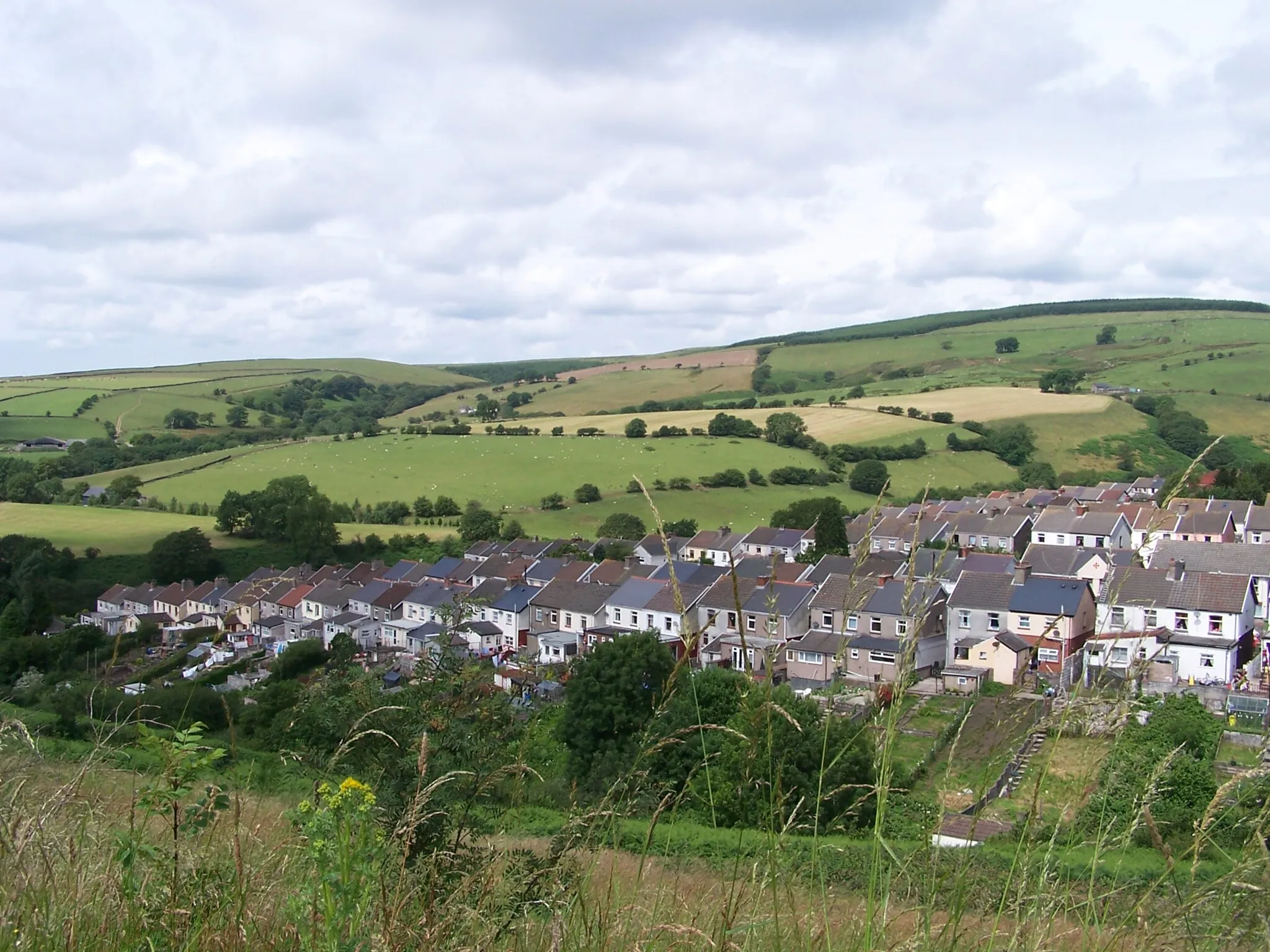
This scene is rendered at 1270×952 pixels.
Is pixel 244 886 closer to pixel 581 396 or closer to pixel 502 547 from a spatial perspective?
pixel 502 547

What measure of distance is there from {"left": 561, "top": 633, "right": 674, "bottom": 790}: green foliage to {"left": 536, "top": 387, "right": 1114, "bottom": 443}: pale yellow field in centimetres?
5814

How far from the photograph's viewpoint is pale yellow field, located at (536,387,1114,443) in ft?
267

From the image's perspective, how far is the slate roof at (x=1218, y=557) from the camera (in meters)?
34.6

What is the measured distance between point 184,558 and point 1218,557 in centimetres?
4857

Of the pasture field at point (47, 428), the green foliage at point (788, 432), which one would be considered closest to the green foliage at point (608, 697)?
the green foliage at point (788, 432)

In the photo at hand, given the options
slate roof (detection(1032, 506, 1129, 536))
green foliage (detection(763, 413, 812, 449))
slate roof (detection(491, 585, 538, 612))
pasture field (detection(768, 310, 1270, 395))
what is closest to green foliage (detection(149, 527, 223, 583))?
slate roof (detection(491, 585, 538, 612))

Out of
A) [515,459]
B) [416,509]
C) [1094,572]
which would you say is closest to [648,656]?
[1094,572]

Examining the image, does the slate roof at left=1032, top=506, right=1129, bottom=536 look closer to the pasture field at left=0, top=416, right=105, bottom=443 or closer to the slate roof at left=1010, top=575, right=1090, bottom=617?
the slate roof at left=1010, top=575, right=1090, bottom=617

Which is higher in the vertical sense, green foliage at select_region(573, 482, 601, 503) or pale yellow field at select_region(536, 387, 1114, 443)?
pale yellow field at select_region(536, 387, 1114, 443)

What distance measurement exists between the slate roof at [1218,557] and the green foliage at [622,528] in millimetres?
27995

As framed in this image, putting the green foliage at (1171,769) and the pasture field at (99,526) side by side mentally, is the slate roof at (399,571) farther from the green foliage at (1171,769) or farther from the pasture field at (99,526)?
the green foliage at (1171,769)

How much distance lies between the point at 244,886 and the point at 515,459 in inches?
2771

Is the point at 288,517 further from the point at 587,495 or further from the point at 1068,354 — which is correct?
the point at 1068,354

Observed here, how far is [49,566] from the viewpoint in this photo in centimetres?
4450
